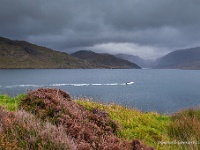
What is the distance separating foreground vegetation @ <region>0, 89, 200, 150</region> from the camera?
5582 mm

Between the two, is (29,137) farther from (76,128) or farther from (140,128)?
(140,128)

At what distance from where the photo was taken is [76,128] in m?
7.16

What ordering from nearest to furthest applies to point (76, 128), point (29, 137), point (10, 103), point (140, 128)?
point (29, 137) → point (76, 128) → point (140, 128) → point (10, 103)

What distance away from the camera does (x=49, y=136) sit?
5566 mm

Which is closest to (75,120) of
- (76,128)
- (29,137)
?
(76,128)

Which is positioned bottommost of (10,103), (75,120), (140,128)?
(140,128)

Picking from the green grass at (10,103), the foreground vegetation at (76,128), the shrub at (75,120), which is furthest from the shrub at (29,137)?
the green grass at (10,103)

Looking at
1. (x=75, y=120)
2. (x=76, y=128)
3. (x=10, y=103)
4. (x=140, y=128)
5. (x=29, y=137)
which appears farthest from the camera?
(x=10, y=103)

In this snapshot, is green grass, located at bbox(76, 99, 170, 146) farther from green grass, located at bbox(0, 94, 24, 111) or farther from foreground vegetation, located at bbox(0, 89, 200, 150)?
green grass, located at bbox(0, 94, 24, 111)

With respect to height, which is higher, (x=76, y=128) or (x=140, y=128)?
(x=76, y=128)

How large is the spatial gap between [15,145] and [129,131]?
7541mm

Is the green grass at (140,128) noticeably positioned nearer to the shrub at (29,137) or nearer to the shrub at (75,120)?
the shrub at (75,120)

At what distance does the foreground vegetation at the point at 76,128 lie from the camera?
5582 millimetres

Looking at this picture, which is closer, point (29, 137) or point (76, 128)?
point (29, 137)
